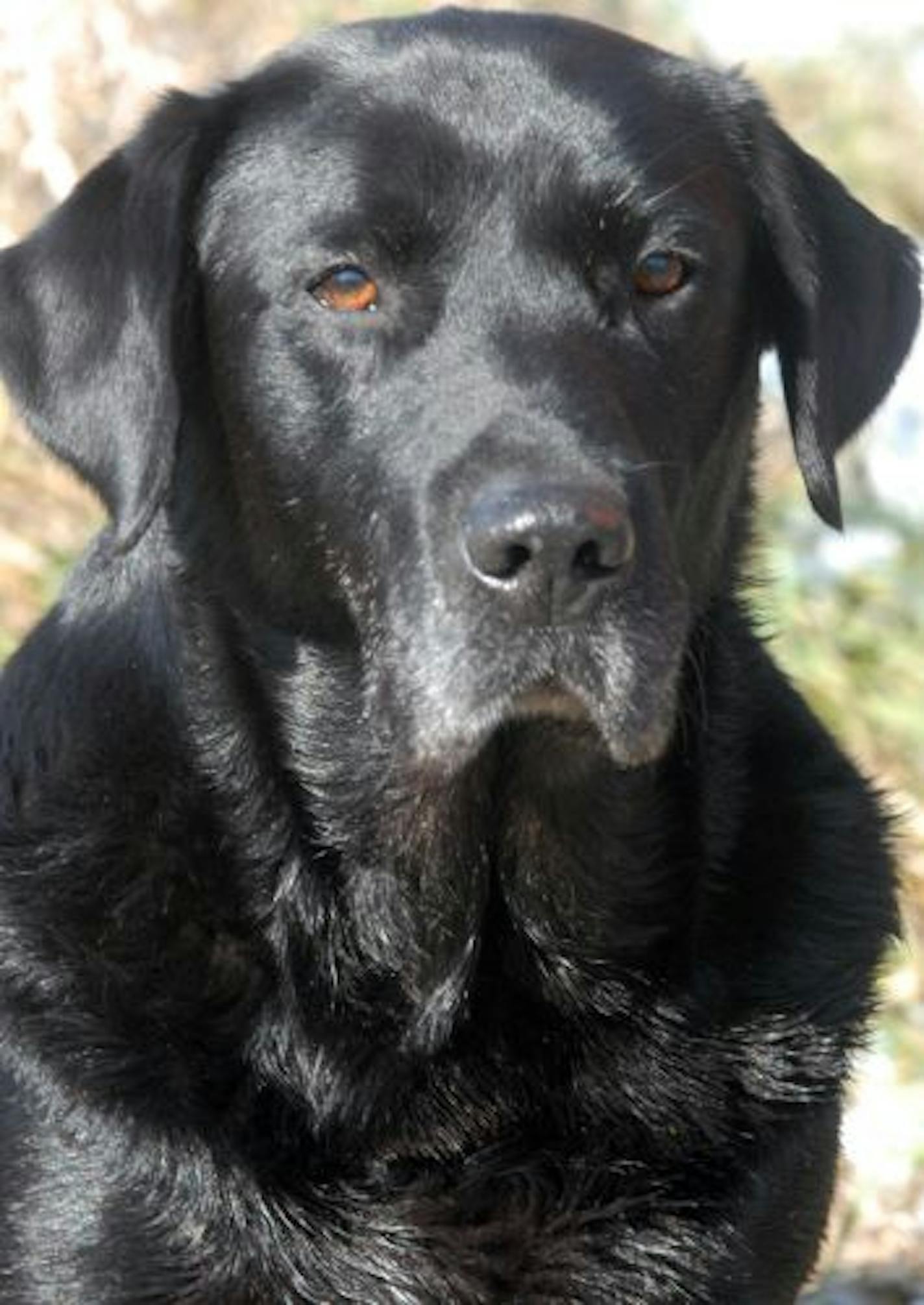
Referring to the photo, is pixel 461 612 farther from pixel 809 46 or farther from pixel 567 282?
pixel 809 46

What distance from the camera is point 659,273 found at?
3881 mm

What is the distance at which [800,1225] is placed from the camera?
407cm

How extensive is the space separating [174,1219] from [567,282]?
1.40 m

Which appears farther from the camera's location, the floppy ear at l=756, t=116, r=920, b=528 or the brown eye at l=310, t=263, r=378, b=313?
the floppy ear at l=756, t=116, r=920, b=528

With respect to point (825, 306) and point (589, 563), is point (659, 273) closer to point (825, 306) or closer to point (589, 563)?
point (825, 306)

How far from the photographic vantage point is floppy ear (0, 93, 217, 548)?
12.5ft

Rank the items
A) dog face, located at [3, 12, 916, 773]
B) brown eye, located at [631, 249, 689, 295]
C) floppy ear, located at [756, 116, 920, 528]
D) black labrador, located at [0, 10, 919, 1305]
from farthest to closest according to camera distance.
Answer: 1. floppy ear, located at [756, 116, 920, 528]
2. brown eye, located at [631, 249, 689, 295]
3. black labrador, located at [0, 10, 919, 1305]
4. dog face, located at [3, 12, 916, 773]

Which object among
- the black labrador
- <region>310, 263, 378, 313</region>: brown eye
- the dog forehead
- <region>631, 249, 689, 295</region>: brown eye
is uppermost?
the dog forehead

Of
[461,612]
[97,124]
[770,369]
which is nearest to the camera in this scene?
[461,612]

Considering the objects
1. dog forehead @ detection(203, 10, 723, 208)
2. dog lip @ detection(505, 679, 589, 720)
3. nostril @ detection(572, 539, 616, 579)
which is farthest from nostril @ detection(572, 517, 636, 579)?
dog forehead @ detection(203, 10, 723, 208)

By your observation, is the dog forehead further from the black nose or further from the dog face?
the black nose

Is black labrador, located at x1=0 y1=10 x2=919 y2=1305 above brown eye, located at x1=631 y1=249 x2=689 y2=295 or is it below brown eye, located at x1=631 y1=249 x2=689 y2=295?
below

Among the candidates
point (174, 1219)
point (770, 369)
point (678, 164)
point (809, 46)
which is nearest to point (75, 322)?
point (678, 164)

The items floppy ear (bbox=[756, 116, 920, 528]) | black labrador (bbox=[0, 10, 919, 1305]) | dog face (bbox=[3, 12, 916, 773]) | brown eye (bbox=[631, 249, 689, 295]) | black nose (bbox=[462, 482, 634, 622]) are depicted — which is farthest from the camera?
floppy ear (bbox=[756, 116, 920, 528])
